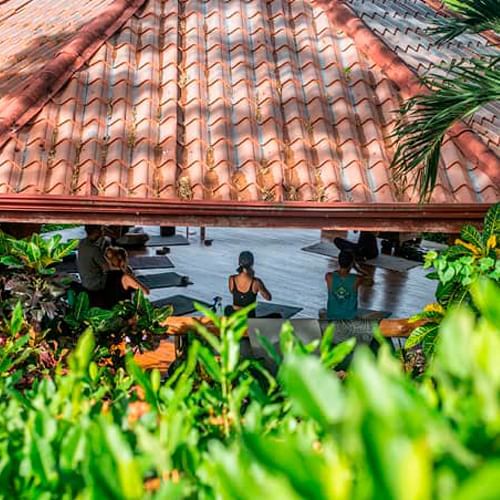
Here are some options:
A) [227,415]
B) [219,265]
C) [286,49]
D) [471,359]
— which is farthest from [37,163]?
[219,265]

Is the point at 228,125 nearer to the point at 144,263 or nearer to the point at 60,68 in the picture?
the point at 60,68

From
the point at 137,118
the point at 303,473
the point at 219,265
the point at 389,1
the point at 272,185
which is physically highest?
the point at 389,1

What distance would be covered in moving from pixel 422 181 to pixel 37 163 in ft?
9.19

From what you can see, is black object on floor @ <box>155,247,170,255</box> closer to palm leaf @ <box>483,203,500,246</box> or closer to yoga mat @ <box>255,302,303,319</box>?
yoga mat @ <box>255,302,303,319</box>

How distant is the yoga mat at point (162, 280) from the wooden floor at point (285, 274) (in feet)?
0.47

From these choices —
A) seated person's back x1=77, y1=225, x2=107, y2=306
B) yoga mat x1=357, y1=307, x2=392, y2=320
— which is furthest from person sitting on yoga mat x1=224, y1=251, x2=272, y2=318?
yoga mat x1=357, y1=307, x2=392, y2=320

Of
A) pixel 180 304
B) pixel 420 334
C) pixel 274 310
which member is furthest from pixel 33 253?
pixel 274 310

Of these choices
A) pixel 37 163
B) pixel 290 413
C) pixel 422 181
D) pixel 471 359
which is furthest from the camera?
pixel 37 163

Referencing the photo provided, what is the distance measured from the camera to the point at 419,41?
8531 millimetres

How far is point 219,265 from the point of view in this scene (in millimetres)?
12875

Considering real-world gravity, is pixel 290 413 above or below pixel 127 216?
below

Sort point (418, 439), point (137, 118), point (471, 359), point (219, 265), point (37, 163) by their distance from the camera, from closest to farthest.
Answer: point (418, 439)
point (471, 359)
point (37, 163)
point (137, 118)
point (219, 265)

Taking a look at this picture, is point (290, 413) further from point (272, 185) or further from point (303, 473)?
point (272, 185)

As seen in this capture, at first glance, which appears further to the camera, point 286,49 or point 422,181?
point 286,49
